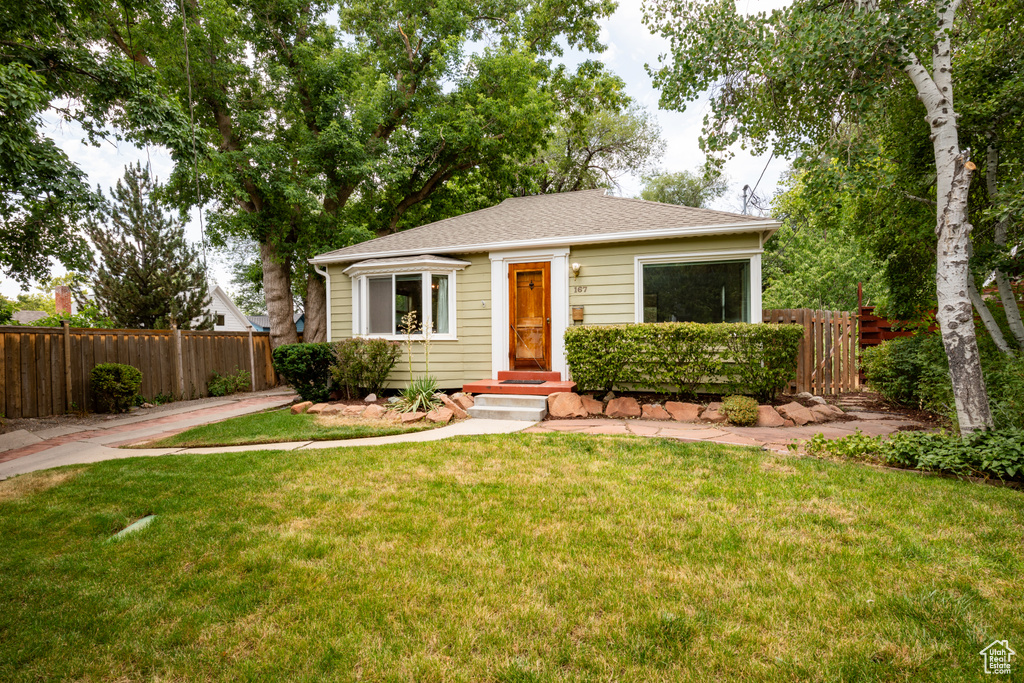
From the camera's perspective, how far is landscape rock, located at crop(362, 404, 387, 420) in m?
7.32

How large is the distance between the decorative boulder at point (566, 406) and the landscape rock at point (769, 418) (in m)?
2.42

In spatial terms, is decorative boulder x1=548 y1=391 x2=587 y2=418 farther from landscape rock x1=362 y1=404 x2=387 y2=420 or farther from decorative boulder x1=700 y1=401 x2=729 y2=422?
landscape rock x1=362 y1=404 x2=387 y2=420

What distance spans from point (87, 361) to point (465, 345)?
7.28 metres

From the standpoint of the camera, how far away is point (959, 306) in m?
4.75

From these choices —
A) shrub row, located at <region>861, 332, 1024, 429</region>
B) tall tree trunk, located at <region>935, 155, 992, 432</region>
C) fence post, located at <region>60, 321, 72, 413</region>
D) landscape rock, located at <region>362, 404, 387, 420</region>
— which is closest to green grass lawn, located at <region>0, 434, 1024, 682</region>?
tall tree trunk, located at <region>935, 155, 992, 432</region>

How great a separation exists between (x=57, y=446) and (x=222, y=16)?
11.4 metres

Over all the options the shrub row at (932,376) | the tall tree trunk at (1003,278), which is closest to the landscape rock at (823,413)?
the shrub row at (932,376)

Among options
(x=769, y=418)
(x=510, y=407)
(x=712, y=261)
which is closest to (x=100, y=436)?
(x=510, y=407)

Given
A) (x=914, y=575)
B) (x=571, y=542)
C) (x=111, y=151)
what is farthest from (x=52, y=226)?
(x=914, y=575)

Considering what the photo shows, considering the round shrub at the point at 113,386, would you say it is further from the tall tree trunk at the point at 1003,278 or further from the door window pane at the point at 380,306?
the tall tree trunk at the point at 1003,278

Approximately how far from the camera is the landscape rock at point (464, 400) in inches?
312

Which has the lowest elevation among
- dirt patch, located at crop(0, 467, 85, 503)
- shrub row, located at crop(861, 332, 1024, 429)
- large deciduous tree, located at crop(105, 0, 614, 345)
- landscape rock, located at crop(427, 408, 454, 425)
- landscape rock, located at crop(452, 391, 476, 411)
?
dirt patch, located at crop(0, 467, 85, 503)

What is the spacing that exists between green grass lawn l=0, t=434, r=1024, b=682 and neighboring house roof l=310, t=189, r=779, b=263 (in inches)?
186

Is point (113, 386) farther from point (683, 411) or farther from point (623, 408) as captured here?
point (683, 411)
